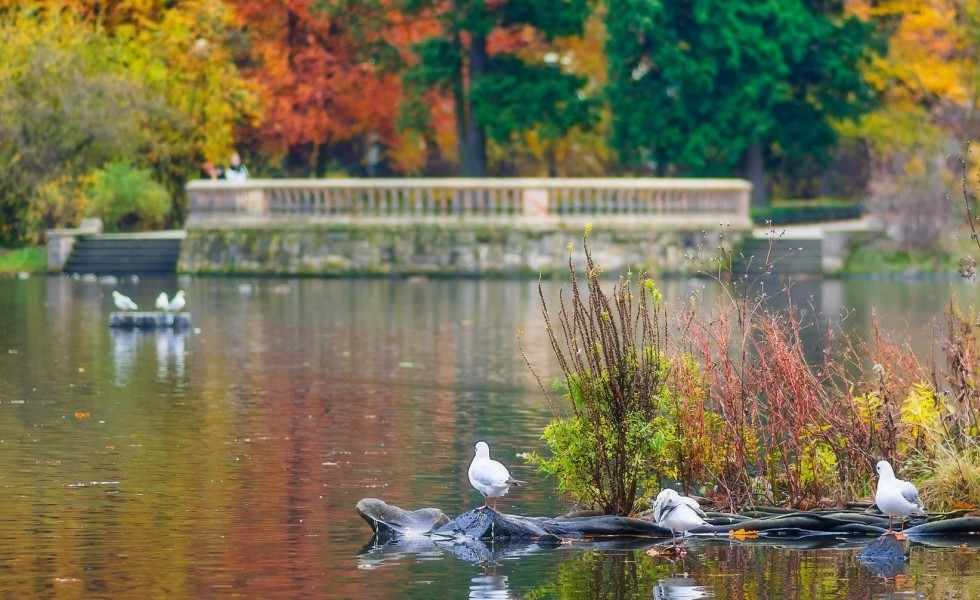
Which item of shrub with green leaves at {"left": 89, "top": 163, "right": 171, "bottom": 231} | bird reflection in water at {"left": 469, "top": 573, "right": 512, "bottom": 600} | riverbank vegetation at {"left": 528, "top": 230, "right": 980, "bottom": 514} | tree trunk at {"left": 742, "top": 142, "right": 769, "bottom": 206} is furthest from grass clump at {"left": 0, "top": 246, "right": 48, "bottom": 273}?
bird reflection in water at {"left": 469, "top": 573, "right": 512, "bottom": 600}

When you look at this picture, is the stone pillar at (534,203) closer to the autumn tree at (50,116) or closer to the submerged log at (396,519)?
the autumn tree at (50,116)

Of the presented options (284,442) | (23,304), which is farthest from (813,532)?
(23,304)

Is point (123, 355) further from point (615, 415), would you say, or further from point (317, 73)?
point (317, 73)

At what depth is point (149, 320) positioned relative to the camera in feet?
94.2

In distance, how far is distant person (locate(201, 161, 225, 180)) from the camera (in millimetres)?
52500

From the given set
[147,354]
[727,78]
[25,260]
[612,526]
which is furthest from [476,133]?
[612,526]

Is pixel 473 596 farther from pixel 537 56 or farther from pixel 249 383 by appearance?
pixel 537 56

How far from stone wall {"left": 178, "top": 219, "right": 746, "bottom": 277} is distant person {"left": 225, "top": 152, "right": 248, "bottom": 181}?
9.24 meters

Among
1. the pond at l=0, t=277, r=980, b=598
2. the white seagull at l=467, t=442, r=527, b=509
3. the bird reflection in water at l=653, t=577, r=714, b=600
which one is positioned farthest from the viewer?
the white seagull at l=467, t=442, r=527, b=509

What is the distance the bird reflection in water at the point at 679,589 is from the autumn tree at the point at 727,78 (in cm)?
3952

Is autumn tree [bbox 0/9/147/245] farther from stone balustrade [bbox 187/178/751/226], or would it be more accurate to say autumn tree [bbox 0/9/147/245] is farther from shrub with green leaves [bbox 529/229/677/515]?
shrub with green leaves [bbox 529/229/677/515]

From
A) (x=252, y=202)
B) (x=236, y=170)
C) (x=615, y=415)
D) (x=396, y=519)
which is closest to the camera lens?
(x=396, y=519)

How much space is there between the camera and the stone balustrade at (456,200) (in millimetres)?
44312

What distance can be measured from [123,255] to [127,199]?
4.63 meters
